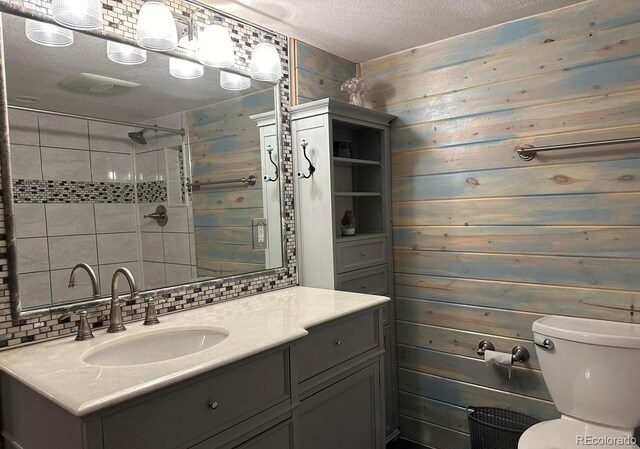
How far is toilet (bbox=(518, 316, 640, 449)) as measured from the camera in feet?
4.98

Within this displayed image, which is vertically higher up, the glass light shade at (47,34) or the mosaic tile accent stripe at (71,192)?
the glass light shade at (47,34)

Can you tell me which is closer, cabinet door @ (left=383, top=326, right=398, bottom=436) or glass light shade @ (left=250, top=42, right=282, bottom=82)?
glass light shade @ (left=250, top=42, right=282, bottom=82)

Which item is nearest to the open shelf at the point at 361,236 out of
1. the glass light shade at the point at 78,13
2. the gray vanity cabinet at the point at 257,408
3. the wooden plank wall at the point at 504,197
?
the wooden plank wall at the point at 504,197

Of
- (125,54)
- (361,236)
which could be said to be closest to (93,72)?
(125,54)

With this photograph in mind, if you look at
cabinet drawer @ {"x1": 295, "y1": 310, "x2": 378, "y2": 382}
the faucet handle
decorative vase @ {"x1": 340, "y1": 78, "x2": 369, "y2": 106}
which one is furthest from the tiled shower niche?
decorative vase @ {"x1": 340, "y1": 78, "x2": 369, "y2": 106}

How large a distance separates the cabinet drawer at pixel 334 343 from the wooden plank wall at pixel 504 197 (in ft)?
2.18

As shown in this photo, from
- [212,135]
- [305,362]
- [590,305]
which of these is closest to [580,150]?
[590,305]

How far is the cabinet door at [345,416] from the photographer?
1.42 metres

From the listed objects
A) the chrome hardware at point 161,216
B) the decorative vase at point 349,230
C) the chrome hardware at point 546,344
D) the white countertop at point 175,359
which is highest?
the chrome hardware at point 161,216

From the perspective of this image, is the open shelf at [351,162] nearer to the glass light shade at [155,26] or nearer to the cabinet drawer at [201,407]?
the glass light shade at [155,26]

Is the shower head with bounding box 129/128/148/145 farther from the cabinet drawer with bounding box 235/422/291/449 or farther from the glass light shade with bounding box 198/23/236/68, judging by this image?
the cabinet drawer with bounding box 235/422/291/449

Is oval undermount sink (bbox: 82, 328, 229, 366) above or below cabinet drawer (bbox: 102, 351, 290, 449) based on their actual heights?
above

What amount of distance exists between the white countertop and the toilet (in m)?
0.71

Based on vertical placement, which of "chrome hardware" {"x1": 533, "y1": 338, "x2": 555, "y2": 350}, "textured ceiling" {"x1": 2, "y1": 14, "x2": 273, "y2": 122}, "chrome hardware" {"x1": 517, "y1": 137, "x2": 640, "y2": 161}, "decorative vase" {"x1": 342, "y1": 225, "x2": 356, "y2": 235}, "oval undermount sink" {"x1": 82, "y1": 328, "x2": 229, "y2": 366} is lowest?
"chrome hardware" {"x1": 533, "y1": 338, "x2": 555, "y2": 350}
